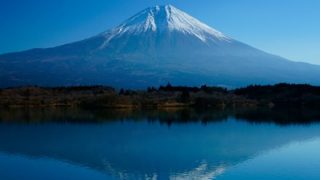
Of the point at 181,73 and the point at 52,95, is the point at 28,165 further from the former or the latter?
the point at 181,73

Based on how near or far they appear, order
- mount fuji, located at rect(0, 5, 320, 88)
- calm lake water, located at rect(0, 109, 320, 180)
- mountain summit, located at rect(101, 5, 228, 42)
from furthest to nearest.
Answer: mountain summit, located at rect(101, 5, 228, 42), mount fuji, located at rect(0, 5, 320, 88), calm lake water, located at rect(0, 109, 320, 180)

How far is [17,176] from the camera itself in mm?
10844

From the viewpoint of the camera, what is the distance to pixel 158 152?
14109mm

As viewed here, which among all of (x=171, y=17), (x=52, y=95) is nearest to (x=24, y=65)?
(x=171, y=17)

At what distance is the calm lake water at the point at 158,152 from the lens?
36.9ft

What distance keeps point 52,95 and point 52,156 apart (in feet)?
113

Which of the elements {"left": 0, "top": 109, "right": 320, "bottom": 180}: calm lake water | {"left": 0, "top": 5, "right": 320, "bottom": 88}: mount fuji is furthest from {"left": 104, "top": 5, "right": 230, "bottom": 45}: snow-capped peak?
{"left": 0, "top": 109, "right": 320, "bottom": 180}: calm lake water

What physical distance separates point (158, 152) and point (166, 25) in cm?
7763

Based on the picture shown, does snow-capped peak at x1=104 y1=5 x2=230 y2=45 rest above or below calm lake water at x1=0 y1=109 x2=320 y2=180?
above

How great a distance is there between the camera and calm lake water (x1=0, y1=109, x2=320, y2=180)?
1126cm

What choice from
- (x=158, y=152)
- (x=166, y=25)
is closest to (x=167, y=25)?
(x=166, y=25)

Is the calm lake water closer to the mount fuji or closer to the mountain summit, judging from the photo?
the mount fuji

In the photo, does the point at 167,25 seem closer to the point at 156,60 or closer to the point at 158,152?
the point at 156,60

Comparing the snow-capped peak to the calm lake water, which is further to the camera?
the snow-capped peak
